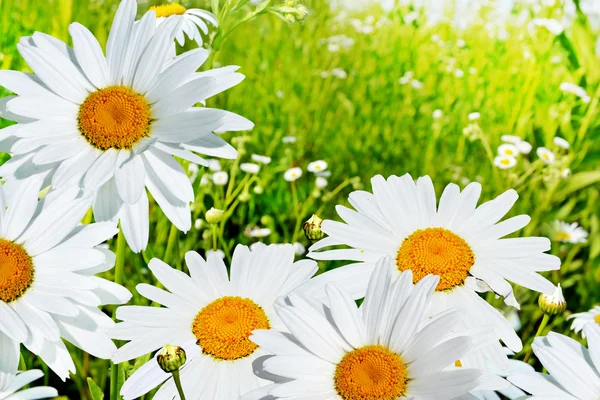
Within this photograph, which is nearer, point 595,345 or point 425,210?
point 595,345

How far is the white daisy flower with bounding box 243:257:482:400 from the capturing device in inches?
18.1

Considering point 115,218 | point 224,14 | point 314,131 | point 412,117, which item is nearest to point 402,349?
point 115,218

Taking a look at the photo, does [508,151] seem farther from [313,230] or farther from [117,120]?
[117,120]

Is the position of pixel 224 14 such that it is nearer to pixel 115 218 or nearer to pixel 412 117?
pixel 115 218

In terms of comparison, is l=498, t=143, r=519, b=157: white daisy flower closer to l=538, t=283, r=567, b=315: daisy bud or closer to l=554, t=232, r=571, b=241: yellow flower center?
l=554, t=232, r=571, b=241: yellow flower center

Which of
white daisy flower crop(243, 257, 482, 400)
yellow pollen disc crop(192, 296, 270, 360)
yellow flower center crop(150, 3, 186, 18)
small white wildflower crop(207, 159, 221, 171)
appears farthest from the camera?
small white wildflower crop(207, 159, 221, 171)

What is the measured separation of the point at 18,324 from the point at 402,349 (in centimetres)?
28

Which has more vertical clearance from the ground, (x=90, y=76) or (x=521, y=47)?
(x=90, y=76)

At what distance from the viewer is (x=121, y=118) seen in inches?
23.4

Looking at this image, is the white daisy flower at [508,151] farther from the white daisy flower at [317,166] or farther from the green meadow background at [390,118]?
the white daisy flower at [317,166]

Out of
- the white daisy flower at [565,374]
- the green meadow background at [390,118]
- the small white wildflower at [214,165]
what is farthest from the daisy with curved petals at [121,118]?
the small white wildflower at [214,165]

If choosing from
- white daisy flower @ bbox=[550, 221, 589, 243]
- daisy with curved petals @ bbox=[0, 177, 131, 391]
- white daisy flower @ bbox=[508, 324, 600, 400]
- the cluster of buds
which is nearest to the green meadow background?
white daisy flower @ bbox=[550, 221, 589, 243]

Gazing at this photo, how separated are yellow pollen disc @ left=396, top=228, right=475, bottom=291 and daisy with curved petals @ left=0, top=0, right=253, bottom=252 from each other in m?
0.18

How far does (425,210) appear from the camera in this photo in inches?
25.6
